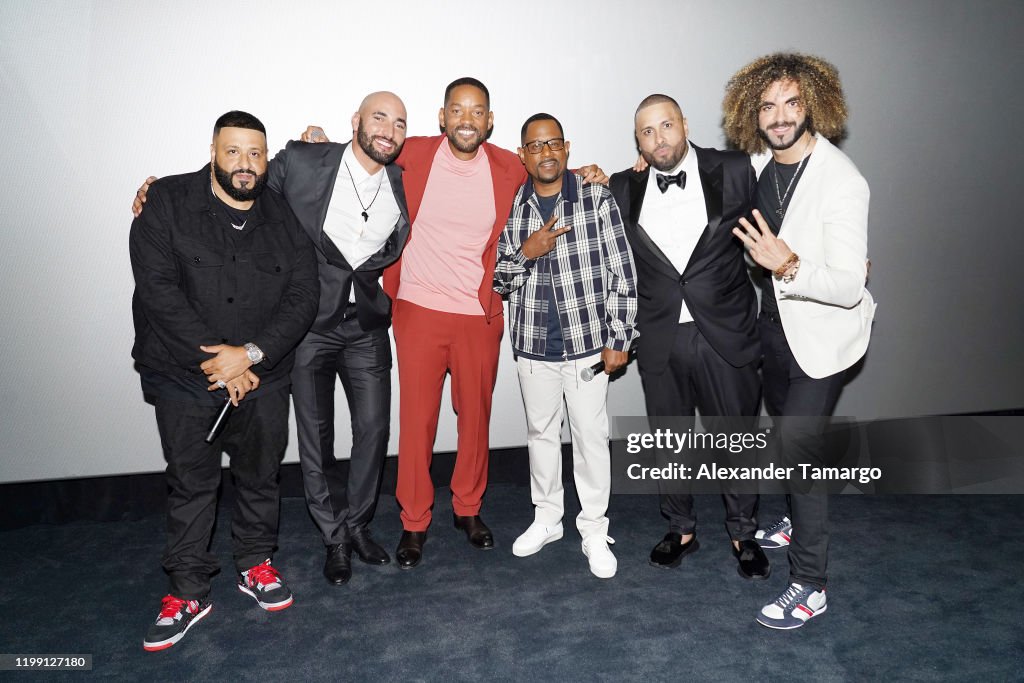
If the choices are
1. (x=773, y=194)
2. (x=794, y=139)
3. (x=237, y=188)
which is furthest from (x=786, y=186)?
(x=237, y=188)

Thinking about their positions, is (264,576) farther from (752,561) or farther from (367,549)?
(752,561)

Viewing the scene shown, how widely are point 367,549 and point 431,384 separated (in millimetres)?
788

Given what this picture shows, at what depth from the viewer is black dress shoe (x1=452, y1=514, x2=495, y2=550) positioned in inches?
132

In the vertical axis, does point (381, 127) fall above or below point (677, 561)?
above

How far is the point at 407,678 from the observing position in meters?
2.45

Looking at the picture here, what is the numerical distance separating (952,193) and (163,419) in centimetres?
455

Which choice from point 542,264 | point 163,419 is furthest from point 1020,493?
point 163,419

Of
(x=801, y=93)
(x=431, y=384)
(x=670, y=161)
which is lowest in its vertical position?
(x=431, y=384)

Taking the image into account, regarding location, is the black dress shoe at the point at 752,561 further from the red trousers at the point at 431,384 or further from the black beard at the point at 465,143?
the black beard at the point at 465,143

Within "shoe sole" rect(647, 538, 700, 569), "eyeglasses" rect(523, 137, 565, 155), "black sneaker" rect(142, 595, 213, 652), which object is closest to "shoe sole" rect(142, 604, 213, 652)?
"black sneaker" rect(142, 595, 213, 652)

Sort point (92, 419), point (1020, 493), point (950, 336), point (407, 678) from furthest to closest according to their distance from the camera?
point (950, 336) < point (1020, 493) < point (92, 419) < point (407, 678)

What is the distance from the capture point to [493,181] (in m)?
3.13

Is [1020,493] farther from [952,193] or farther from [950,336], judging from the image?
[952,193]

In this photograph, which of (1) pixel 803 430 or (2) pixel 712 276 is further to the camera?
(2) pixel 712 276
